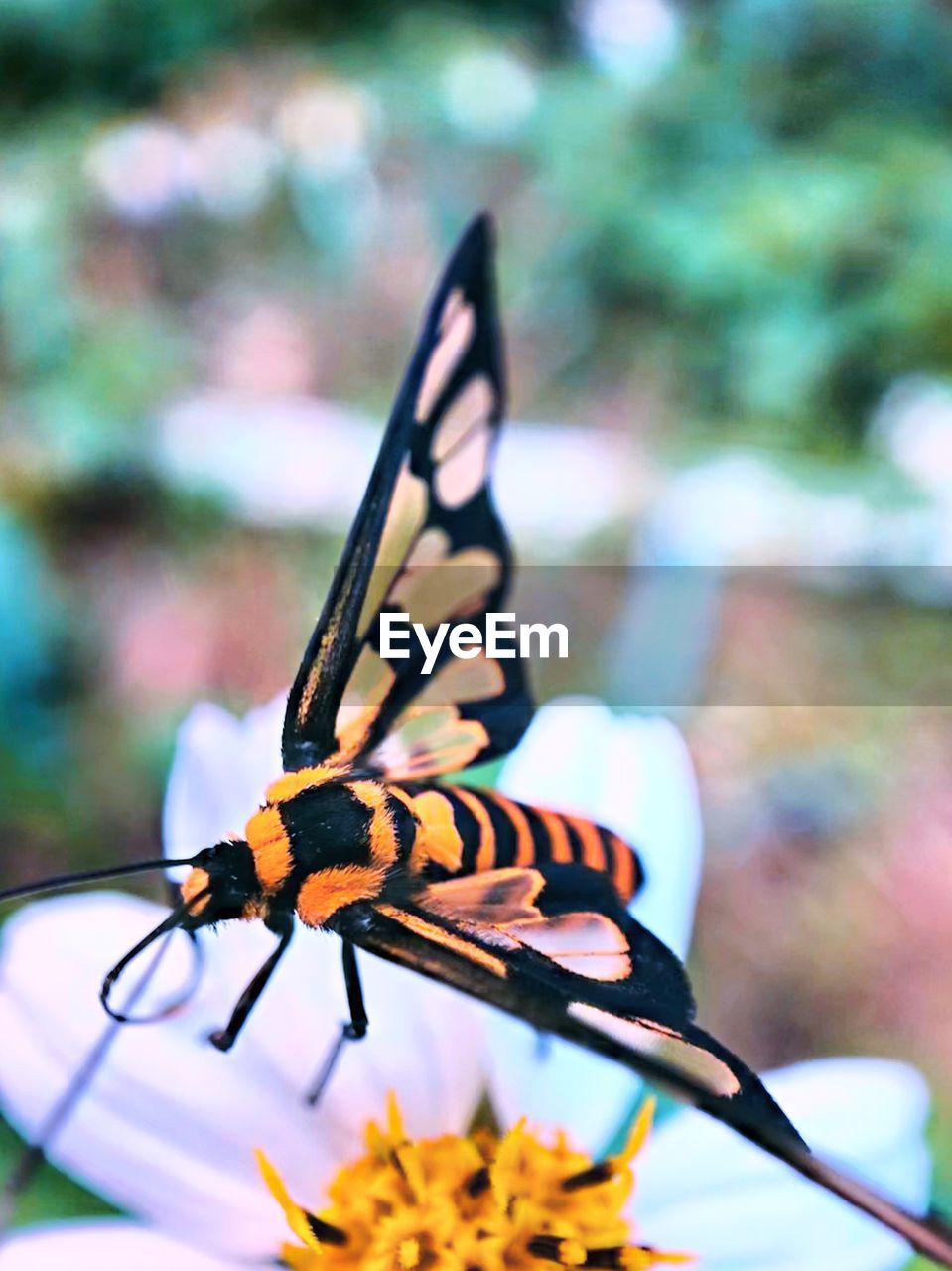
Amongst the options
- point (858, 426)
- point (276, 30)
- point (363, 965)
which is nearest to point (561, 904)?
point (363, 965)

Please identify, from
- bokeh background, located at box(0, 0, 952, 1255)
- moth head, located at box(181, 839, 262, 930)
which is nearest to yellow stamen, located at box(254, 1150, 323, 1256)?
moth head, located at box(181, 839, 262, 930)

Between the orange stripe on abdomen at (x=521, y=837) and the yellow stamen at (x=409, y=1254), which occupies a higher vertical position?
the orange stripe on abdomen at (x=521, y=837)

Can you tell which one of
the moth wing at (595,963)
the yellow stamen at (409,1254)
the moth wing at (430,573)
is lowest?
the yellow stamen at (409,1254)

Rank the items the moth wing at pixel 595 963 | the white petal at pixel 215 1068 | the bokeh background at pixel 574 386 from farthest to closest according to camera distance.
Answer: the bokeh background at pixel 574 386 < the white petal at pixel 215 1068 < the moth wing at pixel 595 963

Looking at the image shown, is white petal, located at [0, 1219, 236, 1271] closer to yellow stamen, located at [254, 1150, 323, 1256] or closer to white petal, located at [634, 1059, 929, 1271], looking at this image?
yellow stamen, located at [254, 1150, 323, 1256]

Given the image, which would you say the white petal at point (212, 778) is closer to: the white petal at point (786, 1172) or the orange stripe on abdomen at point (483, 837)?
the orange stripe on abdomen at point (483, 837)

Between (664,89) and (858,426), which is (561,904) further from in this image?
(664,89)

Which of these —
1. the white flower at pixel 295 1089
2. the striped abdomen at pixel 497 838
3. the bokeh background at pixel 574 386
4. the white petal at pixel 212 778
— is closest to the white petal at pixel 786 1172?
the white flower at pixel 295 1089
